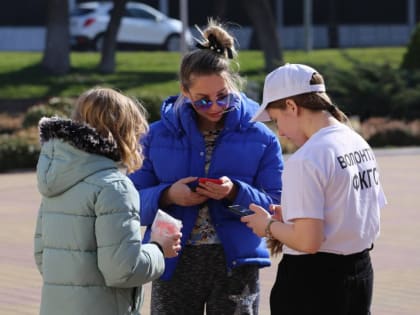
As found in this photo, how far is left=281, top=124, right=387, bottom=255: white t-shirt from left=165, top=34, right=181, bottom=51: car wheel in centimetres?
Answer: 3294

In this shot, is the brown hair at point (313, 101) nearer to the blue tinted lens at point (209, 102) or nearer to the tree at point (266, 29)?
the blue tinted lens at point (209, 102)

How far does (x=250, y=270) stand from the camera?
14.5 feet

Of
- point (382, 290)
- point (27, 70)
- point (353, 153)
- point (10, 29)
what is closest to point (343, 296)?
point (353, 153)

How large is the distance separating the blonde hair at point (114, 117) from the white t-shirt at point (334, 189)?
545 mm

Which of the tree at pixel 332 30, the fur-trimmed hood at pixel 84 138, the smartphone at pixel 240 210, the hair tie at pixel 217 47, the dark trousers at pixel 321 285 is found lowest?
the tree at pixel 332 30

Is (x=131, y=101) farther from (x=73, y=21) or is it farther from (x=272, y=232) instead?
(x=73, y=21)

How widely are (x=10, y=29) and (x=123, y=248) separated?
3906cm

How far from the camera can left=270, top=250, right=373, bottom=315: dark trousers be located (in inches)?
147

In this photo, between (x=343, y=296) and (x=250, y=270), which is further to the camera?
(x=250, y=270)

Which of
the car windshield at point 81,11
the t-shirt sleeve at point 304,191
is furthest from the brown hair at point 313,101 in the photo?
the car windshield at point 81,11

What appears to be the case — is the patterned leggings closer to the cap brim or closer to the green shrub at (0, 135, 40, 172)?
the cap brim

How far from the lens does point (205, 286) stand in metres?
4.40

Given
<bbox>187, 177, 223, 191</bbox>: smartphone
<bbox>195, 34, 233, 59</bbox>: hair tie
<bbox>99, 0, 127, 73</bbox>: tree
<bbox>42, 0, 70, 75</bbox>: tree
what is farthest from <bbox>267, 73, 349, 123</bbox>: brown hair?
<bbox>99, 0, 127, 73</bbox>: tree

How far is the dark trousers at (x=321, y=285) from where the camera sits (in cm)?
373
